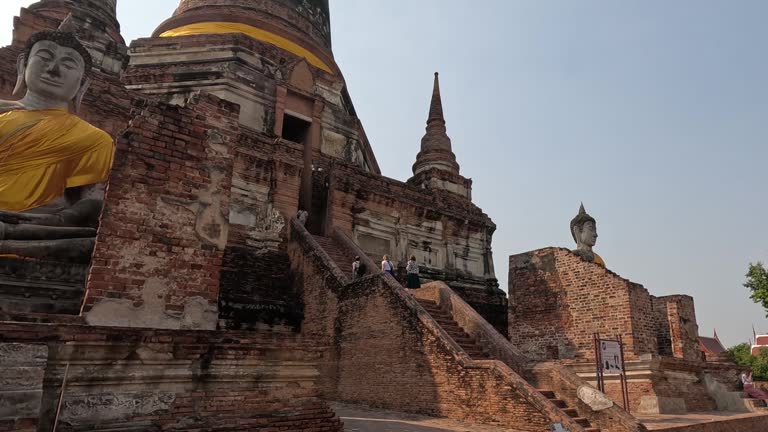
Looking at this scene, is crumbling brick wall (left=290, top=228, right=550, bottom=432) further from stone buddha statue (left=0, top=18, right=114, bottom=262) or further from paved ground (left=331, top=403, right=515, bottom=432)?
stone buddha statue (left=0, top=18, right=114, bottom=262)

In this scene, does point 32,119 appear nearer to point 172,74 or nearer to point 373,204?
point 373,204

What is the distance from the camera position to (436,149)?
21.0 metres

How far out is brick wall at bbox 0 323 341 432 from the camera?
3.23 metres

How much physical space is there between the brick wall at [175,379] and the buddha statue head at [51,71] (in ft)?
8.95

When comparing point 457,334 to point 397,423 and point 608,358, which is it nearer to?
point 608,358

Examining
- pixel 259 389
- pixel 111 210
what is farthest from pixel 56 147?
pixel 259 389

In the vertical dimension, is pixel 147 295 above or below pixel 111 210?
below

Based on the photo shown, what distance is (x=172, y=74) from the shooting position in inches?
639

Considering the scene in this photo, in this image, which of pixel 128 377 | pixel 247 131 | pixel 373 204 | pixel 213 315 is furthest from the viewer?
pixel 373 204

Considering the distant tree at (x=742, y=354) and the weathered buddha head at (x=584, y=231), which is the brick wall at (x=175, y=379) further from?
the distant tree at (x=742, y=354)

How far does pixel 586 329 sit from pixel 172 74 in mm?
13723

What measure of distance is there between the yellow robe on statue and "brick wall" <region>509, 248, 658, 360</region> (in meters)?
10.3

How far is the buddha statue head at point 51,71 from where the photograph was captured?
16.1ft

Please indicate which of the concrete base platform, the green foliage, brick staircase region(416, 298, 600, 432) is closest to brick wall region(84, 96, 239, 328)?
brick staircase region(416, 298, 600, 432)
